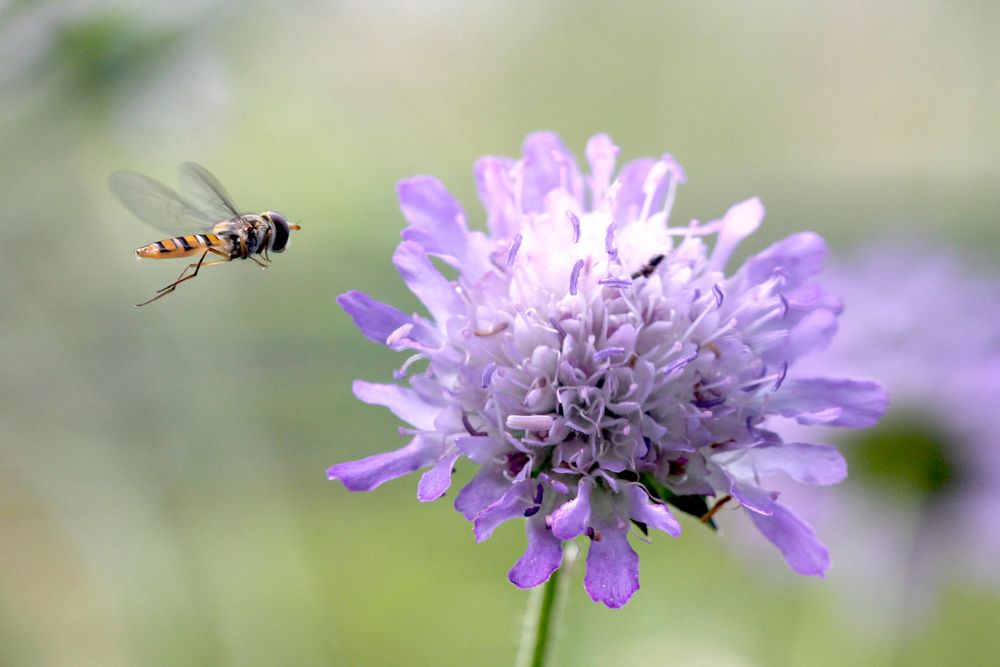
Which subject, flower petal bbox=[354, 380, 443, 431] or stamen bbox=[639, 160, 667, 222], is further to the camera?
stamen bbox=[639, 160, 667, 222]

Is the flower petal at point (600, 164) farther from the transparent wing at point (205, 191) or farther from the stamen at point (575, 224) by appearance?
the transparent wing at point (205, 191)

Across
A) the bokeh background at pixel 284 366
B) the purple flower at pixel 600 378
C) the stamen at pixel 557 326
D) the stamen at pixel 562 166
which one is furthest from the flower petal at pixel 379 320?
the bokeh background at pixel 284 366

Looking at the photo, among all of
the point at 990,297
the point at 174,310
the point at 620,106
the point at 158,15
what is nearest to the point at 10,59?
the point at 158,15

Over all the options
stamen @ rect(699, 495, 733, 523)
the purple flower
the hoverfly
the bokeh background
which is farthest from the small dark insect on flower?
the bokeh background

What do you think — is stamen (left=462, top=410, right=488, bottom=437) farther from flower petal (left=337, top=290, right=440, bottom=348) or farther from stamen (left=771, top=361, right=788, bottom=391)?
stamen (left=771, top=361, right=788, bottom=391)

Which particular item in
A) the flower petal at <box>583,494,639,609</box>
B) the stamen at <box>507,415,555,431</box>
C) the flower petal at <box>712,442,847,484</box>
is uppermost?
the stamen at <box>507,415,555,431</box>

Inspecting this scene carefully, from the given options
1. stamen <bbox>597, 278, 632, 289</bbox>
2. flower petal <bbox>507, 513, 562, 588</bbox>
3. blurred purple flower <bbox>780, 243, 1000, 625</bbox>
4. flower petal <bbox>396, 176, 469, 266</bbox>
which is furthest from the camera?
blurred purple flower <bbox>780, 243, 1000, 625</bbox>

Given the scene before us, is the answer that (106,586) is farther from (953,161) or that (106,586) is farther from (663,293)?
(953,161)

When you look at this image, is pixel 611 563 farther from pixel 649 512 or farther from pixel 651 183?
pixel 651 183
